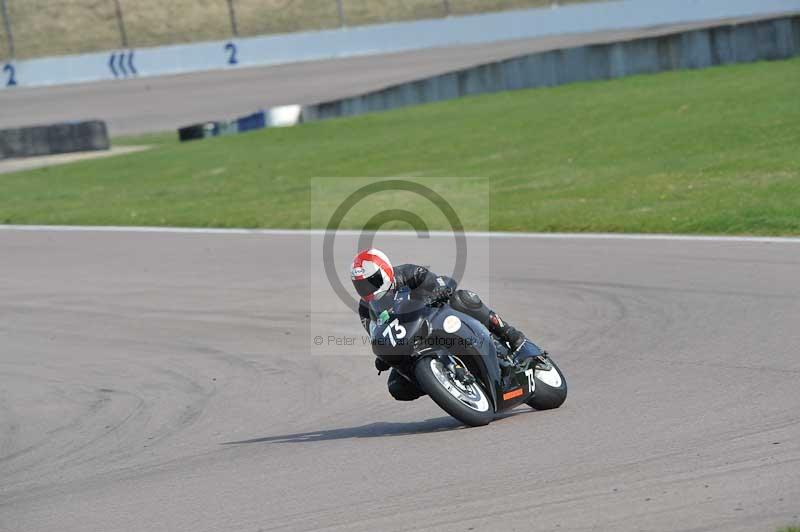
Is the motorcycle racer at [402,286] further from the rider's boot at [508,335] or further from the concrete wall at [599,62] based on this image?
the concrete wall at [599,62]

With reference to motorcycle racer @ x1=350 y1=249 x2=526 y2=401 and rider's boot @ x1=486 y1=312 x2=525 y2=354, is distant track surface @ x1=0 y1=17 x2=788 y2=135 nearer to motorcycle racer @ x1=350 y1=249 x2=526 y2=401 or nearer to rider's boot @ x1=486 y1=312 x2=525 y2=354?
rider's boot @ x1=486 y1=312 x2=525 y2=354

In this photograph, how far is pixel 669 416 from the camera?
723 centimetres

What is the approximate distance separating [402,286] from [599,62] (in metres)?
23.2

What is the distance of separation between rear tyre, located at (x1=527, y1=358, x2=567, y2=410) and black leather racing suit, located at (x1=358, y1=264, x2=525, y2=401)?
256mm

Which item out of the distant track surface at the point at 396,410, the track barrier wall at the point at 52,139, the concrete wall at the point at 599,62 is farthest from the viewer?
the track barrier wall at the point at 52,139

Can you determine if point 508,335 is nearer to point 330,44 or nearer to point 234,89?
point 234,89

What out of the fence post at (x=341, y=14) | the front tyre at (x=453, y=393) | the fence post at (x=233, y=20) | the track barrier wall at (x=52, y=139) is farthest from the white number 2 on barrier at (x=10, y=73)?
the front tyre at (x=453, y=393)

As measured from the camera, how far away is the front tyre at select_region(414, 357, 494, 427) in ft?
23.4

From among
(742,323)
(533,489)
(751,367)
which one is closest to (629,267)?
(742,323)

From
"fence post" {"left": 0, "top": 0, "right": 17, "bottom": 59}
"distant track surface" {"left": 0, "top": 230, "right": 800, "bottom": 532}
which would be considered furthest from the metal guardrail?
"distant track surface" {"left": 0, "top": 230, "right": 800, "bottom": 532}

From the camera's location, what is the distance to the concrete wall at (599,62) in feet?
88.3

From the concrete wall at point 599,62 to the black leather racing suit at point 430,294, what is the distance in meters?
20.6

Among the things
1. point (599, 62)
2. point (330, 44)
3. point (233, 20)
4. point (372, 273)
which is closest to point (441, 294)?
point (372, 273)

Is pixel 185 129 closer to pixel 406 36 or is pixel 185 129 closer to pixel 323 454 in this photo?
Result: pixel 406 36
